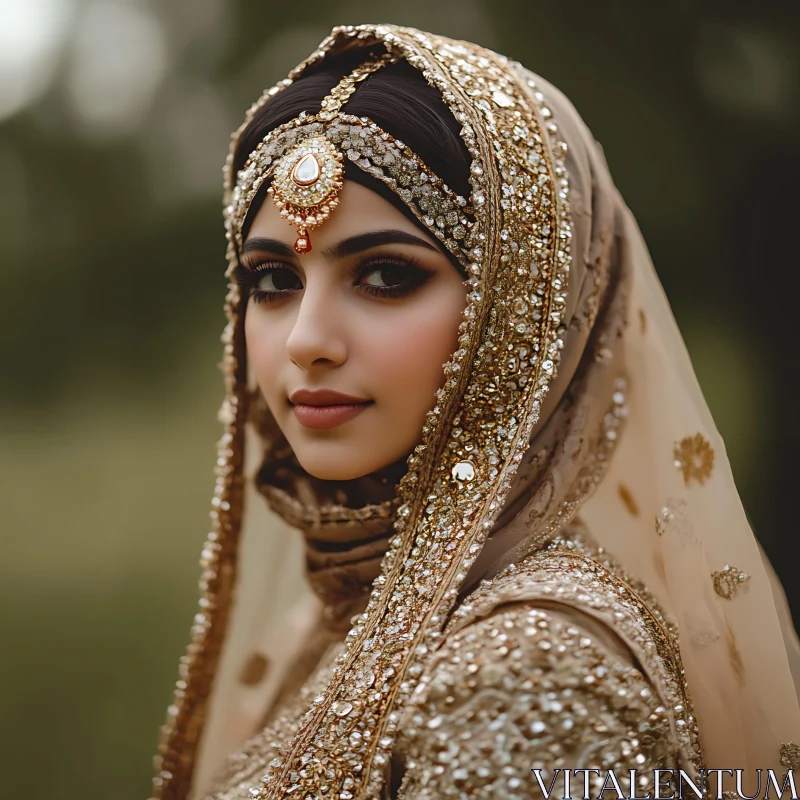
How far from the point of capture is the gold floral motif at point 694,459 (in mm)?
924

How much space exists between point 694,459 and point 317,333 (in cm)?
49

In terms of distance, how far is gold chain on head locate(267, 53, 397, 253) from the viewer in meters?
0.84

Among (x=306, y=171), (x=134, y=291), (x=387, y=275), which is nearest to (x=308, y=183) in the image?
(x=306, y=171)

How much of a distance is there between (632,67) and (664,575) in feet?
4.17

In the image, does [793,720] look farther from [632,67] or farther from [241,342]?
[632,67]

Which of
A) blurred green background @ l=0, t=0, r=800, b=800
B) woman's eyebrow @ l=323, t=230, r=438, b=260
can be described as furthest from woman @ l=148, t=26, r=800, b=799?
blurred green background @ l=0, t=0, r=800, b=800

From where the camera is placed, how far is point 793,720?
85 centimetres

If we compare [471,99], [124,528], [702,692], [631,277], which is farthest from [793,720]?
[124,528]

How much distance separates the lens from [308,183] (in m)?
0.85

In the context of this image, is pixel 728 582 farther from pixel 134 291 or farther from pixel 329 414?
pixel 134 291

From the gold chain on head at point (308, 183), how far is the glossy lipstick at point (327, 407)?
17 cm

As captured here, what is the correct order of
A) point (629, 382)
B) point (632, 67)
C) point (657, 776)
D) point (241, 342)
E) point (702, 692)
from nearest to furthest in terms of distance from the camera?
point (657, 776)
point (702, 692)
point (629, 382)
point (241, 342)
point (632, 67)

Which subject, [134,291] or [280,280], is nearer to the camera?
[280,280]

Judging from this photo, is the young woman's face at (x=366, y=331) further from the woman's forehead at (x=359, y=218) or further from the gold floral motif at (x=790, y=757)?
the gold floral motif at (x=790, y=757)
